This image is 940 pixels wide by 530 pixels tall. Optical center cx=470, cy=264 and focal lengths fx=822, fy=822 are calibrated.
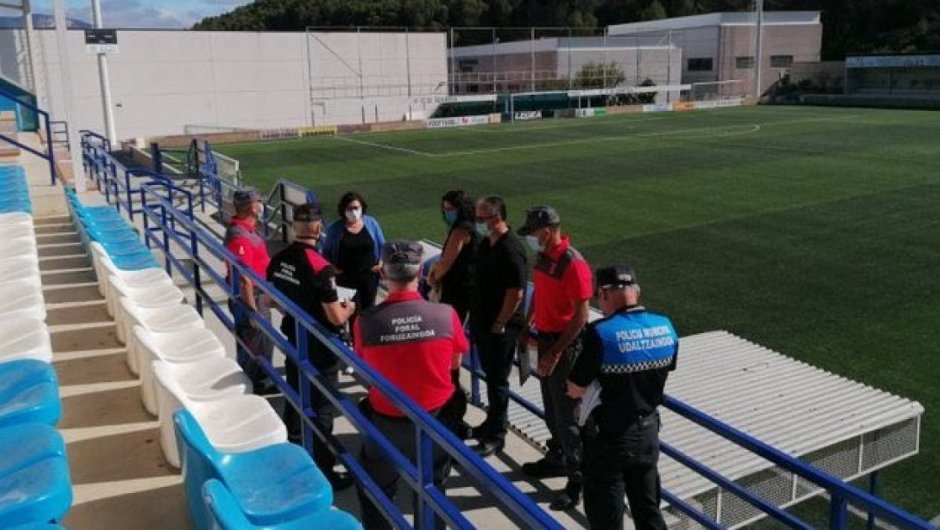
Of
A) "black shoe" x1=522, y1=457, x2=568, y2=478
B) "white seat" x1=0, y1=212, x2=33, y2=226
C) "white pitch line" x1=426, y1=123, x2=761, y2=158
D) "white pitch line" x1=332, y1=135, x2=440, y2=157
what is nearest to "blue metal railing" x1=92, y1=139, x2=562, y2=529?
"black shoe" x1=522, y1=457, x2=568, y2=478

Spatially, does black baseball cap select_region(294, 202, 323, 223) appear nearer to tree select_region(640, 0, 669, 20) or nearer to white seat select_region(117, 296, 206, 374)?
white seat select_region(117, 296, 206, 374)

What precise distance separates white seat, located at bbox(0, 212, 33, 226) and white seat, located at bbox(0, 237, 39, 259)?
0.98 m

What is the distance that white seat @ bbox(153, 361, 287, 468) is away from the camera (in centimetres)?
398

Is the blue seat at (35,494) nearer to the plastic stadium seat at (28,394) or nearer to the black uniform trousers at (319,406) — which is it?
the plastic stadium seat at (28,394)

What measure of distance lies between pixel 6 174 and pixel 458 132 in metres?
30.0

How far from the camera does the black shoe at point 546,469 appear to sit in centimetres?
540

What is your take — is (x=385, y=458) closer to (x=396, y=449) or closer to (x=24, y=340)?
(x=396, y=449)

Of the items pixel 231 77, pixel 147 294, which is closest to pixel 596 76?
pixel 231 77

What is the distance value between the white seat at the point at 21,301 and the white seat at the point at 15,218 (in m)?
3.01

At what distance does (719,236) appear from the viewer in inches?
605

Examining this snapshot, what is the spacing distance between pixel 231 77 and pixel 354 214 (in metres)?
45.2

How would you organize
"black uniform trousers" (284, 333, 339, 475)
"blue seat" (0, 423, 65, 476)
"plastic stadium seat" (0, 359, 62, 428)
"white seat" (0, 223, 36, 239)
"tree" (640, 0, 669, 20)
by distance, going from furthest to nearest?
1. "tree" (640, 0, 669, 20)
2. "white seat" (0, 223, 36, 239)
3. "black uniform trousers" (284, 333, 339, 475)
4. "plastic stadium seat" (0, 359, 62, 428)
5. "blue seat" (0, 423, 65, 476)

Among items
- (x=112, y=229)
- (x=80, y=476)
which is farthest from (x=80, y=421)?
(x=112, y=229)

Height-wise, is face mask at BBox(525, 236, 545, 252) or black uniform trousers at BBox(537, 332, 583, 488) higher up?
face mask at BBox(525, 236, 545, 252)
